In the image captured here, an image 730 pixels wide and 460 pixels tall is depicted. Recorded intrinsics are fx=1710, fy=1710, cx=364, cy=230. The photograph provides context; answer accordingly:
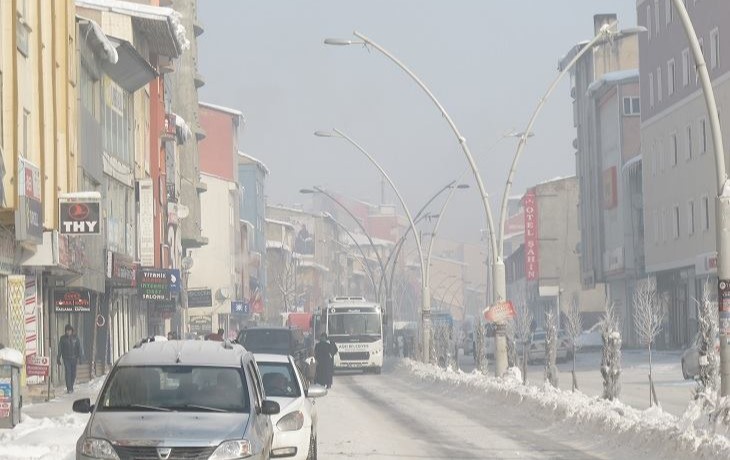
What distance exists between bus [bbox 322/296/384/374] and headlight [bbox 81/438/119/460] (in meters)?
48.9

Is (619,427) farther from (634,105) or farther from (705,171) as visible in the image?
(634,105)

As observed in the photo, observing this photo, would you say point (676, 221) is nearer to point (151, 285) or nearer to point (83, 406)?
point (151, 285)

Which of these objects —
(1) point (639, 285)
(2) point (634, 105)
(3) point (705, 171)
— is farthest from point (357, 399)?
(2) point (634, 105)

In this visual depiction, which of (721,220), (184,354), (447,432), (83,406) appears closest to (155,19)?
(447,432)

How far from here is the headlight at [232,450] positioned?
13.9 m

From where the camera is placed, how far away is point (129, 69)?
59094 millimetres

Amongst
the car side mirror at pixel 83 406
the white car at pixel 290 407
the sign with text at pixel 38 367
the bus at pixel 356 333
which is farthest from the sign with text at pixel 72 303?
the car side mirror at pixel 83 406

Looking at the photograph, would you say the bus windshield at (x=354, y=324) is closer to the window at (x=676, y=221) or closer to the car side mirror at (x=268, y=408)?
the window at (x=676, y=221)

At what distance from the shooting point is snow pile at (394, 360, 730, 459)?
18.8 m

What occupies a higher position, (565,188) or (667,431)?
(565,188)

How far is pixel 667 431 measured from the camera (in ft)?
66.6

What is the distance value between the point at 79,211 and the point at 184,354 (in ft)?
75.2

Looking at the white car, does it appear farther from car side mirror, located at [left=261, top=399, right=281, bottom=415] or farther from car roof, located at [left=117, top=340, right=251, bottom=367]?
car side mirror, located at [left=261, top=399, right=281, bottom=415]

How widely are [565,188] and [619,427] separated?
107 m
